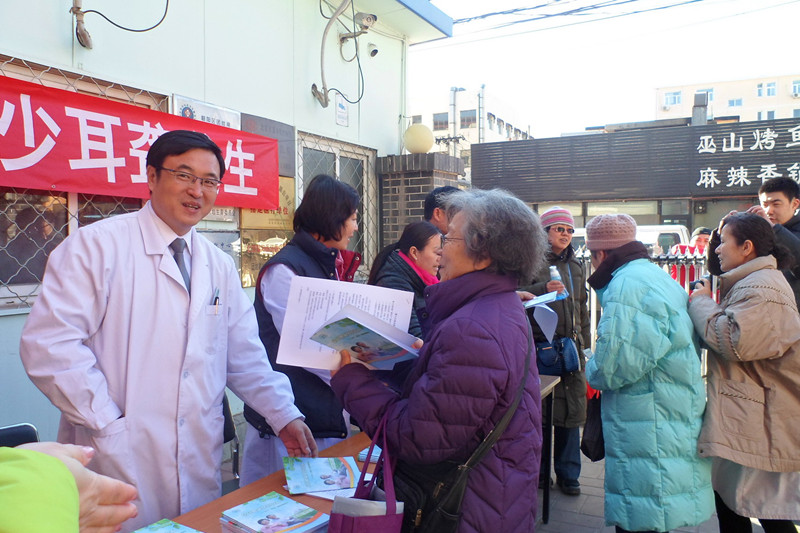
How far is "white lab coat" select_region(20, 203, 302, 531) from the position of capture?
1545mm

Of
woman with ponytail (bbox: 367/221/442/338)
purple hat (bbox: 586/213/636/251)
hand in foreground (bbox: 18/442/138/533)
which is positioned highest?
purple hat (bbox: 586/213/636/251)

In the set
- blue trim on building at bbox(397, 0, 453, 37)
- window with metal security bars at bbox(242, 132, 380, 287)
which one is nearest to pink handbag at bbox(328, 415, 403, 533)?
window with metal security bars at bbox(242, 132, 380, 287)

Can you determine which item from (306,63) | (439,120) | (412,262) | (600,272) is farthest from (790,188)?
(439,120)

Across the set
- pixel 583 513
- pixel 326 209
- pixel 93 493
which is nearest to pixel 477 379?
Answer: pixel 93 493

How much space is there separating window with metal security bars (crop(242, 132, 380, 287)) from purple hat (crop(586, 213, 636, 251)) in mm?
2916

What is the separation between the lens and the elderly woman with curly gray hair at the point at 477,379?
54.1 inches

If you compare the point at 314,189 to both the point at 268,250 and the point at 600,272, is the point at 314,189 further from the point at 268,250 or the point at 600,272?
the point at 268,250

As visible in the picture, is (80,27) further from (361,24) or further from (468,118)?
(468,118)

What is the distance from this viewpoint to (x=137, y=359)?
1.68 m

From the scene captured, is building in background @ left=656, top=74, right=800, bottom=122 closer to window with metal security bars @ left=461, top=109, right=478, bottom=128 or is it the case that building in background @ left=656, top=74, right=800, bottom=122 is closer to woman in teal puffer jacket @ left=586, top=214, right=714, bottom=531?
window with metal security bars @ left=461, top=109, right=478, bottom=128

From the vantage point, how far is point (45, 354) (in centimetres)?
151

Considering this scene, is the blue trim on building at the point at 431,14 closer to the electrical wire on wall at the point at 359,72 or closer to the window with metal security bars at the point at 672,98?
the electrical wire on wall at the point at 359,72

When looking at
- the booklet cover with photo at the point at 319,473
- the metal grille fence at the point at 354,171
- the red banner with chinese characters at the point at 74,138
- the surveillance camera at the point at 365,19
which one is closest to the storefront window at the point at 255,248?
the metal grille fence at the point at 354,171

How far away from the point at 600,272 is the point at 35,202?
3204 mm
